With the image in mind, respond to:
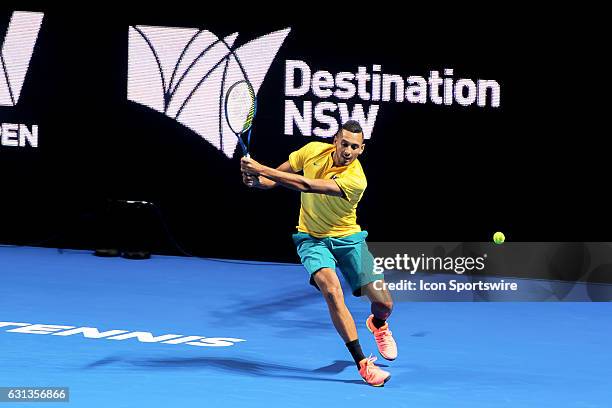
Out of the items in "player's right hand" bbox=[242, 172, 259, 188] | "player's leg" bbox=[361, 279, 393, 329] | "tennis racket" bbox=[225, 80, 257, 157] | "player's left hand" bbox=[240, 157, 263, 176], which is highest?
"tennis racket" bbox=[225, 80, 257, 157]

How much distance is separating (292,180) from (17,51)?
22.0 ft

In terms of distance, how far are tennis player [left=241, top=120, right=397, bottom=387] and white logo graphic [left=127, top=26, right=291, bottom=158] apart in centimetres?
445

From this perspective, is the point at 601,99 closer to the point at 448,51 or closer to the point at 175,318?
the point at 448,51

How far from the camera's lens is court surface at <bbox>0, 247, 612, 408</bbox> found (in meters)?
6.96

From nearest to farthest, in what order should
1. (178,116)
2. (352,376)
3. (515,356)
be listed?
(352,376) < (515,356) < (178,116)

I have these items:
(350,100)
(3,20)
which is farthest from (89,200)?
(350,100)

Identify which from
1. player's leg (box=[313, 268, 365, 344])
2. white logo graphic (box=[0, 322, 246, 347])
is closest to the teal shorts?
player's leg (box=[313, 268, 365, 344])

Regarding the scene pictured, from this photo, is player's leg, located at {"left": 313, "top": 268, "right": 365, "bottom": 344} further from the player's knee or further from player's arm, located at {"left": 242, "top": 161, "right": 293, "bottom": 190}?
player's arm, located at {"left": 242, "top": 161, "right": 293, "bottom": 190}

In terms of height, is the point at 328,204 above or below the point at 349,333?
above

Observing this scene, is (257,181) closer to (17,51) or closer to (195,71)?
(195,71)

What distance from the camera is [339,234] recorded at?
302 inches

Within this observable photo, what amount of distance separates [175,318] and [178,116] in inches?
149

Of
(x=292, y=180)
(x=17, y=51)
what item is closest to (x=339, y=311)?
(x=292, y=180)

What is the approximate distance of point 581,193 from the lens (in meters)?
11.8
